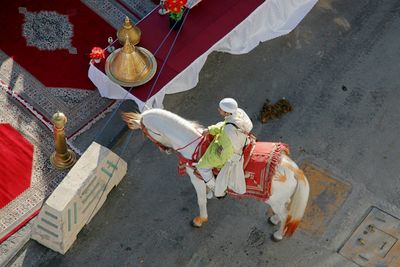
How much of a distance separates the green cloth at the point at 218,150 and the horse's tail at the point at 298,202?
73 centimetres

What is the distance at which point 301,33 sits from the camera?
8891 millimetres

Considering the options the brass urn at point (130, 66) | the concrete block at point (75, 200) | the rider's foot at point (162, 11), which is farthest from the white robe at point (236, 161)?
the rider's foot at point (162, 11)

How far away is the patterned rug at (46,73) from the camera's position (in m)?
7.26

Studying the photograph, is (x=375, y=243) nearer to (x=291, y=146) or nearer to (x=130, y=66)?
(x=291, y=146)

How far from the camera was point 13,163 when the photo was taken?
729cm

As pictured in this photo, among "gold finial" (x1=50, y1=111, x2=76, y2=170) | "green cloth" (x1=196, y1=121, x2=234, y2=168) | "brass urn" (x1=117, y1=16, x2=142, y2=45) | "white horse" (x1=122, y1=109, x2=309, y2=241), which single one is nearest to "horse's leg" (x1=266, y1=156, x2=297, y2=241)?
"white horse" (x1=122, y1=109, x2=309, y2=241)

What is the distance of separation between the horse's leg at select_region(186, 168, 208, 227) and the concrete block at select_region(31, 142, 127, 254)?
102cm

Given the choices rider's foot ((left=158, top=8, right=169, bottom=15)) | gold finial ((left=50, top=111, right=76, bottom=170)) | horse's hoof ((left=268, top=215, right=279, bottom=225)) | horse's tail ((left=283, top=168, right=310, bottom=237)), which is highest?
rider's foot ((left=158, top=8, right=169, bottom=15))

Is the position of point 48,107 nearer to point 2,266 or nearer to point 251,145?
point 2,266

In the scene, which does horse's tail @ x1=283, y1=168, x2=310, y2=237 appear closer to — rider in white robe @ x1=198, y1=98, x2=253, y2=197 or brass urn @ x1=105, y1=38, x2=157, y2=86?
rider in white robe @ x1=198, y1=98, x2=253, y2=197

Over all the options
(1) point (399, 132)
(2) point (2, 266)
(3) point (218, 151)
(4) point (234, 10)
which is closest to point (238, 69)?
(4) point (234, 10)

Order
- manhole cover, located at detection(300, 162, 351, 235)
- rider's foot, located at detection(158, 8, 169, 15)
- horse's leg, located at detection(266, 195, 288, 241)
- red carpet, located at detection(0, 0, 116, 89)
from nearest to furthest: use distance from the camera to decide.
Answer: horse's leg, located at detection(266, 195, 288, 241) < manhole cover, located at detection(300, 162, 351, 235) < rider's foot, located at detection(158, 8, 169, 15) < red carpet, located at detection(0, 0, 116, 89)

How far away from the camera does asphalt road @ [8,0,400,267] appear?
6898 mm

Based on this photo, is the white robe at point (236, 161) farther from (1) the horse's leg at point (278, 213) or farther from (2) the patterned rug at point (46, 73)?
(2) the patterned rug at point (46, 73)
